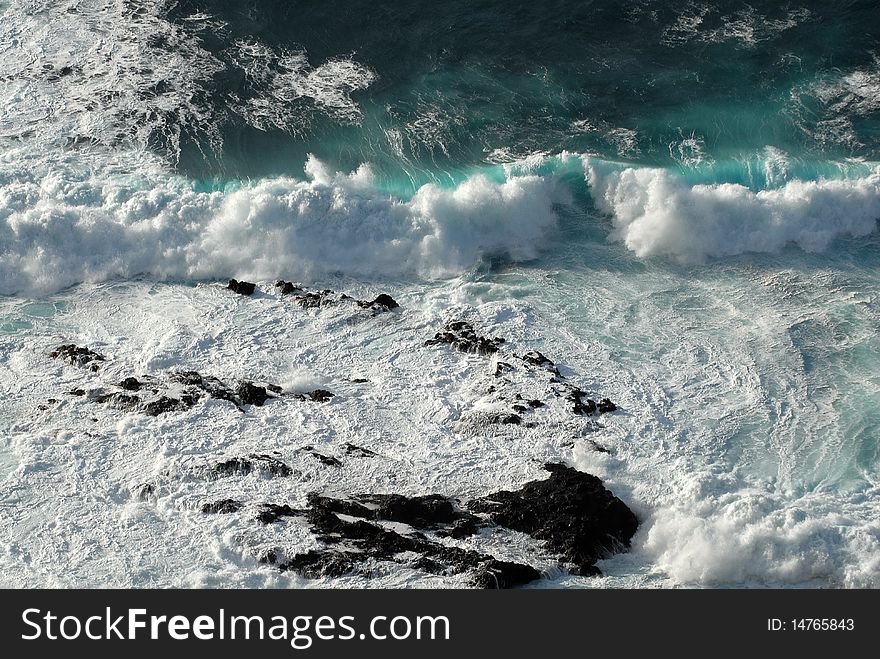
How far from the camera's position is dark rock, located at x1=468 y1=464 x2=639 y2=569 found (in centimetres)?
1892

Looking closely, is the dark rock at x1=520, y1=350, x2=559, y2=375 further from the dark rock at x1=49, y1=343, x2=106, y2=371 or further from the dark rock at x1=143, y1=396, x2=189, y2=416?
the dark rock at x1=49, y1=343, x2=106, y2=371

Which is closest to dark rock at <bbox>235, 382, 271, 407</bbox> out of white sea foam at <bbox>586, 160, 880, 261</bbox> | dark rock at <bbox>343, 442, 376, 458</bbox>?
dark rock at <bbox>343, 442, 376, 458</bbox>

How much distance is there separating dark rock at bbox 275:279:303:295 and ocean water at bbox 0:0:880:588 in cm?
38

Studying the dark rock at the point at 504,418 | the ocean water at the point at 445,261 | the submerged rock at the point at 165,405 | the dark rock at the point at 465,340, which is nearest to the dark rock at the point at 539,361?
the ocean water at the point at 445,261

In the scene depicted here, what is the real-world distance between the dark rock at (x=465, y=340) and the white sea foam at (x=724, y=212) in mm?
5081

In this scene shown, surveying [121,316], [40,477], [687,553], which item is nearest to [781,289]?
[687,553]

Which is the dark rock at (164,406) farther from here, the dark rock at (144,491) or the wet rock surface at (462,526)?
the wet rock surface at (462,526)

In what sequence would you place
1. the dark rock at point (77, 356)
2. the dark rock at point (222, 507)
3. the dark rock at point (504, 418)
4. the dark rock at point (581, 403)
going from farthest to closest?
the dark rock at point (77, 356)
the dark rock at point (581, 403)
the dark rock at point (504, 418)
the dark rock at point (222, 507)

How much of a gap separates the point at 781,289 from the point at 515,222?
244 inches

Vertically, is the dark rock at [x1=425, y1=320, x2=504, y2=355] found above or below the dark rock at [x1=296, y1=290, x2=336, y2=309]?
below

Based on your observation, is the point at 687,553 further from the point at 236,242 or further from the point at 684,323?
the point at 236,242

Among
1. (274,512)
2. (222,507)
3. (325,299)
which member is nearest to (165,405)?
(222,507)

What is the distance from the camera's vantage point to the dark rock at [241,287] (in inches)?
976

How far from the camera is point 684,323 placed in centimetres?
2417
